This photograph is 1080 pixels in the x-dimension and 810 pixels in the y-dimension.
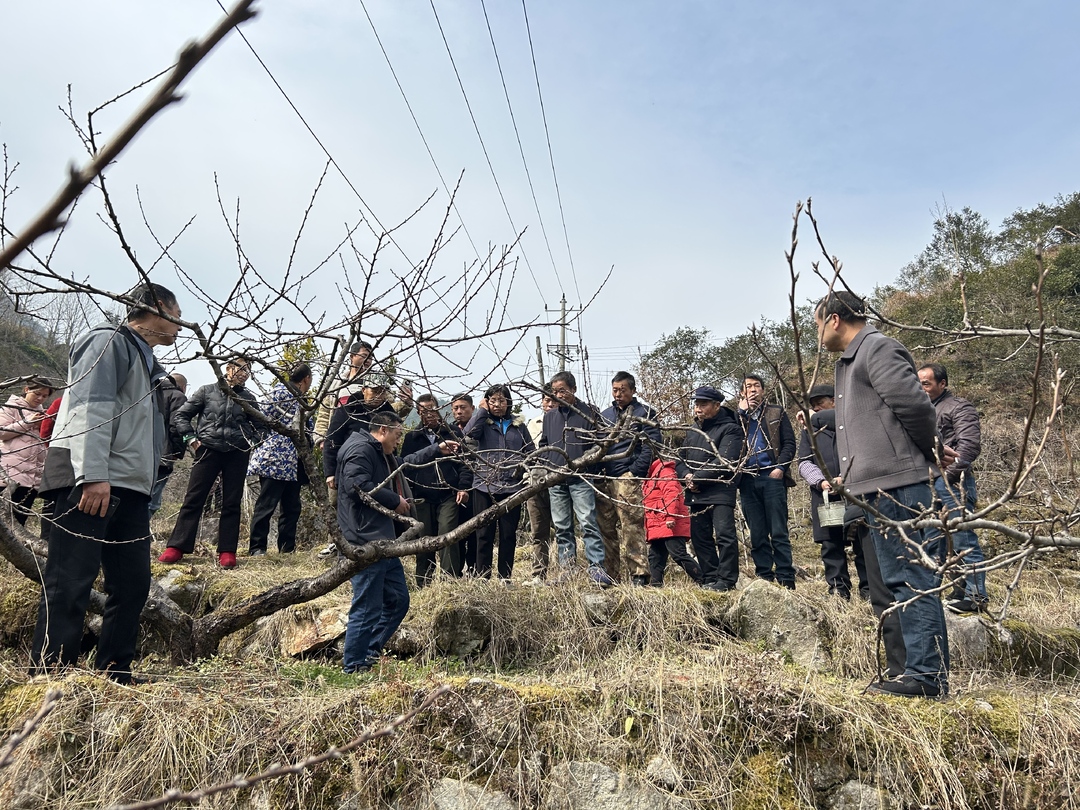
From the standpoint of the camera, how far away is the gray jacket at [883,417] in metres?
3.29

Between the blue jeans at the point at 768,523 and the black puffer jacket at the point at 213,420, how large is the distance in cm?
404

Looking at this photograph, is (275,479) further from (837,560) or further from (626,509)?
(837,560)

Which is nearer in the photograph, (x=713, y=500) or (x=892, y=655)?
(x=892, y=655)

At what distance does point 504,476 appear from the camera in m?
5.68

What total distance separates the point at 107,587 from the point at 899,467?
3.79m

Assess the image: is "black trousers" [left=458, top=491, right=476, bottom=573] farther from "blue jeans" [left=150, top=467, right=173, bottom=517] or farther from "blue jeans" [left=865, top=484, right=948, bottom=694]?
"blue jeans" [left=865, top=484, right=948, bottom=694]

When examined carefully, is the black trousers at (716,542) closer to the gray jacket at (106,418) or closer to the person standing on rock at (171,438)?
the gray jacket at (106,418)

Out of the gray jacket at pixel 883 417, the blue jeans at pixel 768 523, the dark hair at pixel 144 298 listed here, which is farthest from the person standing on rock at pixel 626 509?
the dark hair at pixel 144 298

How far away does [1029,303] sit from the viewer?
1612 cm

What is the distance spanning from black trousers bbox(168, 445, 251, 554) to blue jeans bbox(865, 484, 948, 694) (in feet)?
15.3

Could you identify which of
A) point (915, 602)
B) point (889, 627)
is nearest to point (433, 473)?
point (889, 627)

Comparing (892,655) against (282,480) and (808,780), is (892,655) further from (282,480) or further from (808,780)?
(282,480)

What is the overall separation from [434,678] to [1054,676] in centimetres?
401

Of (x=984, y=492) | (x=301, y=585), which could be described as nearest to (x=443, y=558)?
(x=301, y=585)
